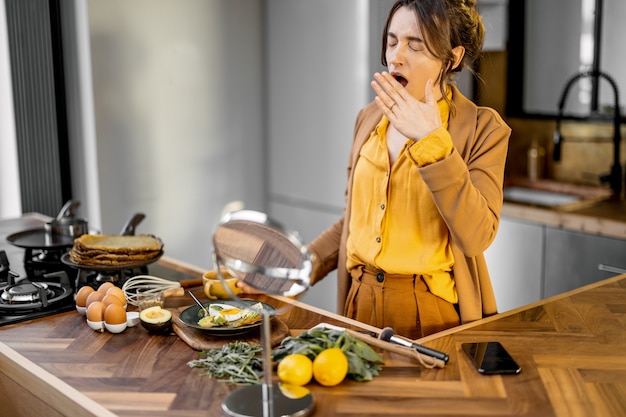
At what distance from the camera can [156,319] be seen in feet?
6.27

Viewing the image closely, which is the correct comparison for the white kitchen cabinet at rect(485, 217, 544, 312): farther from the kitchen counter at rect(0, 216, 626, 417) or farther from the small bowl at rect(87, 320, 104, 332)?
the small bowl at rect(87, 320, 104, 332)

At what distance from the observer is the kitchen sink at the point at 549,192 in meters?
3.92

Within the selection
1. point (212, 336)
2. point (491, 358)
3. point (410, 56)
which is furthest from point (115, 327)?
point (410, 56)

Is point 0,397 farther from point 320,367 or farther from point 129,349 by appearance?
point 320,367

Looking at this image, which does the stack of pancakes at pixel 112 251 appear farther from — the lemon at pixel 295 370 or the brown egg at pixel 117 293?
the lemon at pixel 295 370

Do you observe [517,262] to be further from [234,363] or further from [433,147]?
[234,363]

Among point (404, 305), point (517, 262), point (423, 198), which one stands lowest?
point (517, 262)

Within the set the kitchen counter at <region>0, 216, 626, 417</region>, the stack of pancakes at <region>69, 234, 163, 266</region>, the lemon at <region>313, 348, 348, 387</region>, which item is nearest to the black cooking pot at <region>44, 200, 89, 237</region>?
the stack of pancakes at <region>69, 234, 163, 266</region>

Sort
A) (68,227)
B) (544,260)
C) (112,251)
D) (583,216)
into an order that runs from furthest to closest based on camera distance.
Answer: (544,260) → (583,216) → (68,227) → (112,251)

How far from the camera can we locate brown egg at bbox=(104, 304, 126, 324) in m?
1.91

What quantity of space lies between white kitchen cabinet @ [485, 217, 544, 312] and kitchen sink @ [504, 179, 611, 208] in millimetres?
340

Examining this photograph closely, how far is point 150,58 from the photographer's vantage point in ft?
13.1

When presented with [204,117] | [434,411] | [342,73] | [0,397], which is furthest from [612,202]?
[0,397]

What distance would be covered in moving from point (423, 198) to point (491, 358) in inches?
21.8
